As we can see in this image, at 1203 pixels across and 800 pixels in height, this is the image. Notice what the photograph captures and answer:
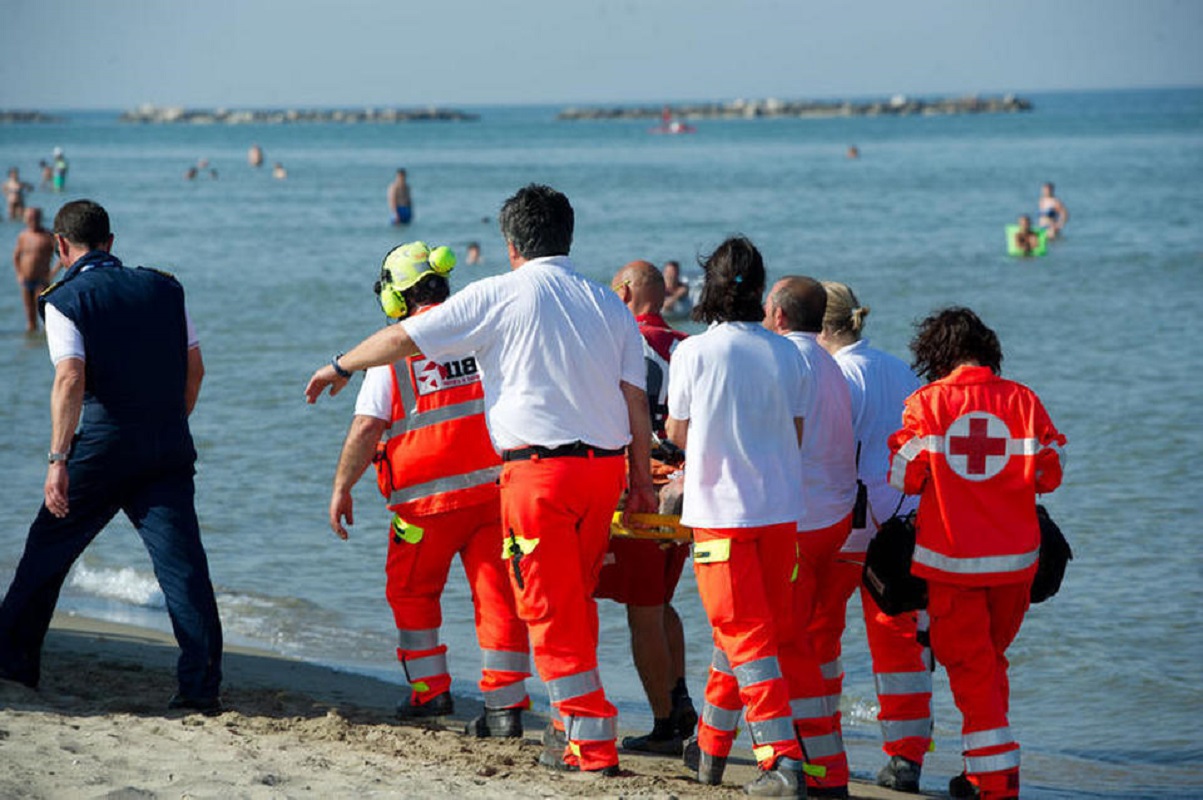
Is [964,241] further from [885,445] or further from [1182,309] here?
[885,445]

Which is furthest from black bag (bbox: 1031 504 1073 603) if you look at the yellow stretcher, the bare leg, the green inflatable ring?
the green inflatable ring

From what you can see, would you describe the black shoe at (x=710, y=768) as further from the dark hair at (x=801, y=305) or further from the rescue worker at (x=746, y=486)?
the dark hair at (x=801, y=305)

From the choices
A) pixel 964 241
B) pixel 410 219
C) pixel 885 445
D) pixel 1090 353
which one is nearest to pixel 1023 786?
pixel 885 445

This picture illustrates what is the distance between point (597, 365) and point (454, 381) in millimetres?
822

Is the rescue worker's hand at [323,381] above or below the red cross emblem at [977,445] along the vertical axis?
above

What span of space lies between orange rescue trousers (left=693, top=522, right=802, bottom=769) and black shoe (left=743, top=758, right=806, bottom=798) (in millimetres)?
26

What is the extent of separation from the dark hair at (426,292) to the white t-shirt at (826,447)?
1406mm

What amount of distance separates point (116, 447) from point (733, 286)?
2444mm

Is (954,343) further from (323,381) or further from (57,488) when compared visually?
(57,488)

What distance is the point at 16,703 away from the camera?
609 cm

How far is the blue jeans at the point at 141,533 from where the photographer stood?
605cm

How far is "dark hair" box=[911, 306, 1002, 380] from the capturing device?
219 inches

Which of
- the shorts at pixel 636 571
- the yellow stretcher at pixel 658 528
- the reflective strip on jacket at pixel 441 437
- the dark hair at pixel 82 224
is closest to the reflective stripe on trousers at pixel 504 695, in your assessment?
the shorts at pixel 636 571

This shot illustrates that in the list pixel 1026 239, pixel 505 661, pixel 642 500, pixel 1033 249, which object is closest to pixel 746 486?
pixel 642 500
